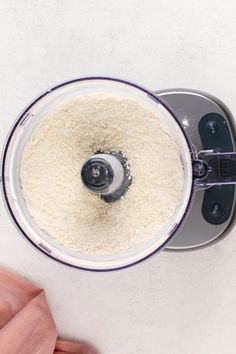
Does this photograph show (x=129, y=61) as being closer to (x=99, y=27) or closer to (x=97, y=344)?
(x=99, y=27)

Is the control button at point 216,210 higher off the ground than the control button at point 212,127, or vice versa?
the control button at point 212,127

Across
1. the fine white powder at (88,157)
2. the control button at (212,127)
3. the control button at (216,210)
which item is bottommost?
the control button at (216,210)

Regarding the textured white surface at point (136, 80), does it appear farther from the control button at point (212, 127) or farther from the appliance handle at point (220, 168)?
the appliance handle at point (220, 168)

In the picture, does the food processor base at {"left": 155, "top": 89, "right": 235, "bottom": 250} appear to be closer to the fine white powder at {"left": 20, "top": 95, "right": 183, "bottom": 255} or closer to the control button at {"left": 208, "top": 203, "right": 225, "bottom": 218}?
the control button at {"left": 208, "top": 203, "right": 225, "bottom": 218}

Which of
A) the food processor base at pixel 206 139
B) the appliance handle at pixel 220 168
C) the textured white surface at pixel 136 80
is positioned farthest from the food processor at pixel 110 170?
the textured white surface at pixel 136 80

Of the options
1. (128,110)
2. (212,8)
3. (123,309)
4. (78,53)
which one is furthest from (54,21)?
(123,309)

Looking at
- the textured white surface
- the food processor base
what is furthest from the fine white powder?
the textured white surface
